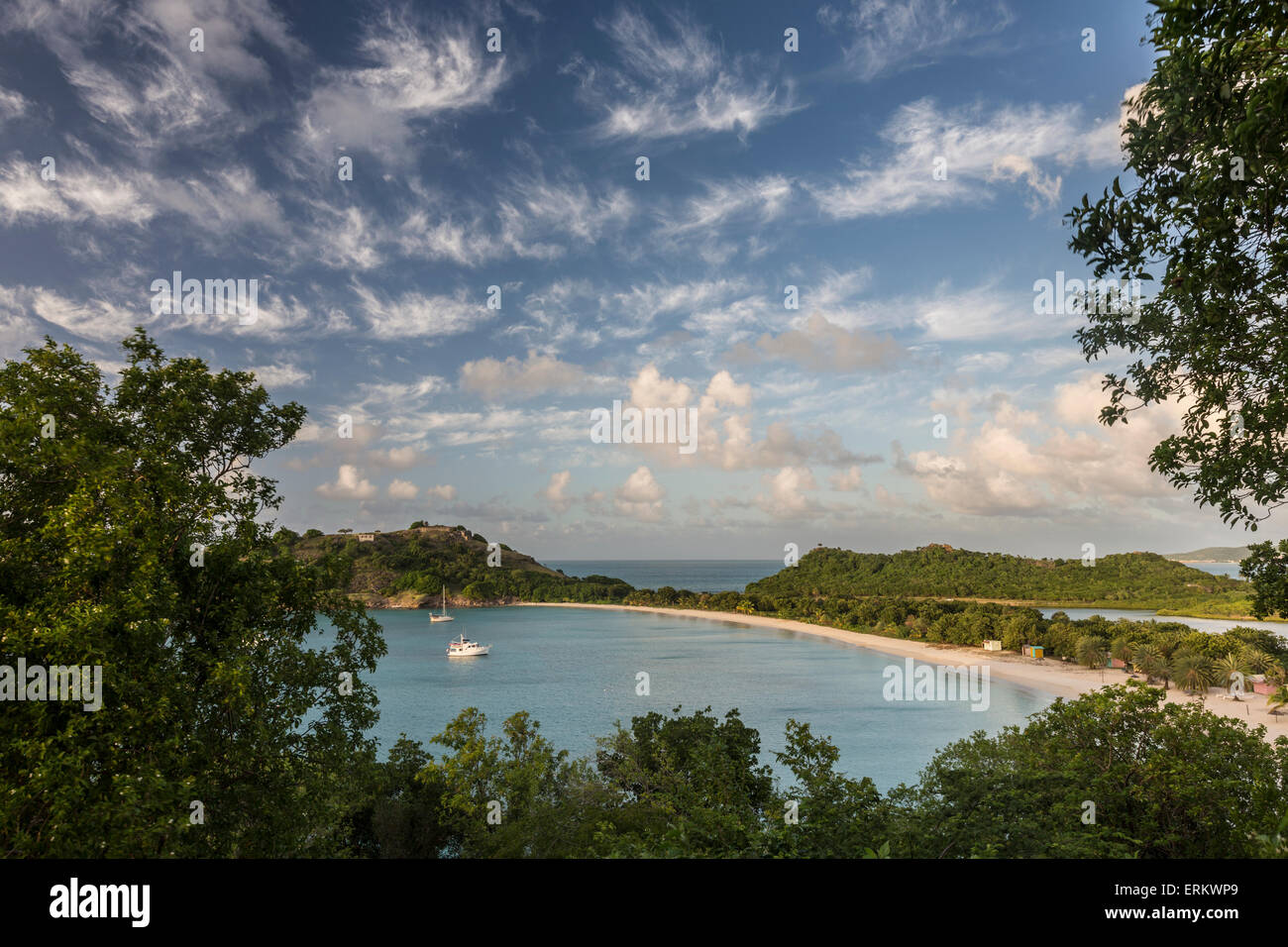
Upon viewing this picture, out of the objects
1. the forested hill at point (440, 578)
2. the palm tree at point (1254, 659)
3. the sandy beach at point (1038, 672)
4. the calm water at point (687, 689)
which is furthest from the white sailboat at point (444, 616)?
the palm tree at point (1254, 659)

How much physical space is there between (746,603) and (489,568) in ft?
176

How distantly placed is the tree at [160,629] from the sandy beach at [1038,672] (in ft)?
76.0

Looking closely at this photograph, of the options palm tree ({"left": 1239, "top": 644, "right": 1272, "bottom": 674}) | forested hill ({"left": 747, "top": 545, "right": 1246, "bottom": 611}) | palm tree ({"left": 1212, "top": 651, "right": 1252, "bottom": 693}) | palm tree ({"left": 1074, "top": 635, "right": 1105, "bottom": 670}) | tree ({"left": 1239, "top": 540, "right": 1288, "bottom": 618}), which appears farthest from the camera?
forested hill ({"left": 747, "top": 545, "right": 1246, "bottom": 611})

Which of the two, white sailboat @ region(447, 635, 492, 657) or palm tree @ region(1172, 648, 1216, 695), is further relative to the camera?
white sailboat @ region(447, 635, 492, 657)

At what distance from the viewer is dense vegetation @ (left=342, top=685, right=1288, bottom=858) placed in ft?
25.5

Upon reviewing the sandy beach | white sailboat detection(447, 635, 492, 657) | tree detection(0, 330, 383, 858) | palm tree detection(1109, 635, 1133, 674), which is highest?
tree detection(0, 330, 383, 858)

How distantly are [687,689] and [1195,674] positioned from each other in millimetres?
31044

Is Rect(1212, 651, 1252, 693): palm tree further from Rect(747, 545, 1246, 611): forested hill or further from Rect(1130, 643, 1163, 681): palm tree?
Rect(747, 545, 1246, 611): forested hill

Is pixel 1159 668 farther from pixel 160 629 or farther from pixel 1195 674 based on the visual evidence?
pixel 160 629

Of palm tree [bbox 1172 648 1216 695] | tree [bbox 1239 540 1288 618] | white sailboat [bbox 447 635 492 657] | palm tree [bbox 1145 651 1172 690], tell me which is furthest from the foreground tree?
white sailboat [bbox 447 635 492 657]

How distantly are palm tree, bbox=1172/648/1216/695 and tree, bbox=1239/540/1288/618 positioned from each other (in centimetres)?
3601

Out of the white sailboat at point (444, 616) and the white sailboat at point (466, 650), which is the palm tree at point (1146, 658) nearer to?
the white sailboat at point (466, 650)

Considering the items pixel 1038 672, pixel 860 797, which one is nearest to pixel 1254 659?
pixel 1038 672
